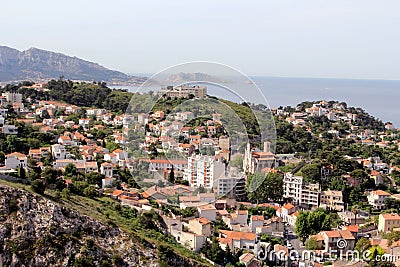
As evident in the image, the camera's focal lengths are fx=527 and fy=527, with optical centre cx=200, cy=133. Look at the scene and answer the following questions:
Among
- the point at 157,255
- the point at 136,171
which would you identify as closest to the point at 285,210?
the point at 157,255

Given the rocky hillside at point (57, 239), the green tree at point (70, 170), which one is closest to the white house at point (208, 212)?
the rocky hillside at point (57, 239)

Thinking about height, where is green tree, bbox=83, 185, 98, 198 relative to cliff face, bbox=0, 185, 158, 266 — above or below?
above

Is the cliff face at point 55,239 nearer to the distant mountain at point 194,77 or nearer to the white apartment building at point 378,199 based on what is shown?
the distant mountain at point 194,77

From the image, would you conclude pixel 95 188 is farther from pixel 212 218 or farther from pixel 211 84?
pixel 211 84

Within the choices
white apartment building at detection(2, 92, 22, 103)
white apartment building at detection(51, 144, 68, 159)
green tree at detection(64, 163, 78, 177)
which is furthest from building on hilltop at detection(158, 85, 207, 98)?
white apartment building at detection(2, 92, 22, 103)

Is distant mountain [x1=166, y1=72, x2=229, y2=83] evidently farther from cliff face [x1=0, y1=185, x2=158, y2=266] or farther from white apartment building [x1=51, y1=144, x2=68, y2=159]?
white apartment building [x1=51, y1=144, x2=68, y2=159]

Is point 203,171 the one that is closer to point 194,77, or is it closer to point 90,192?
point 194,77
